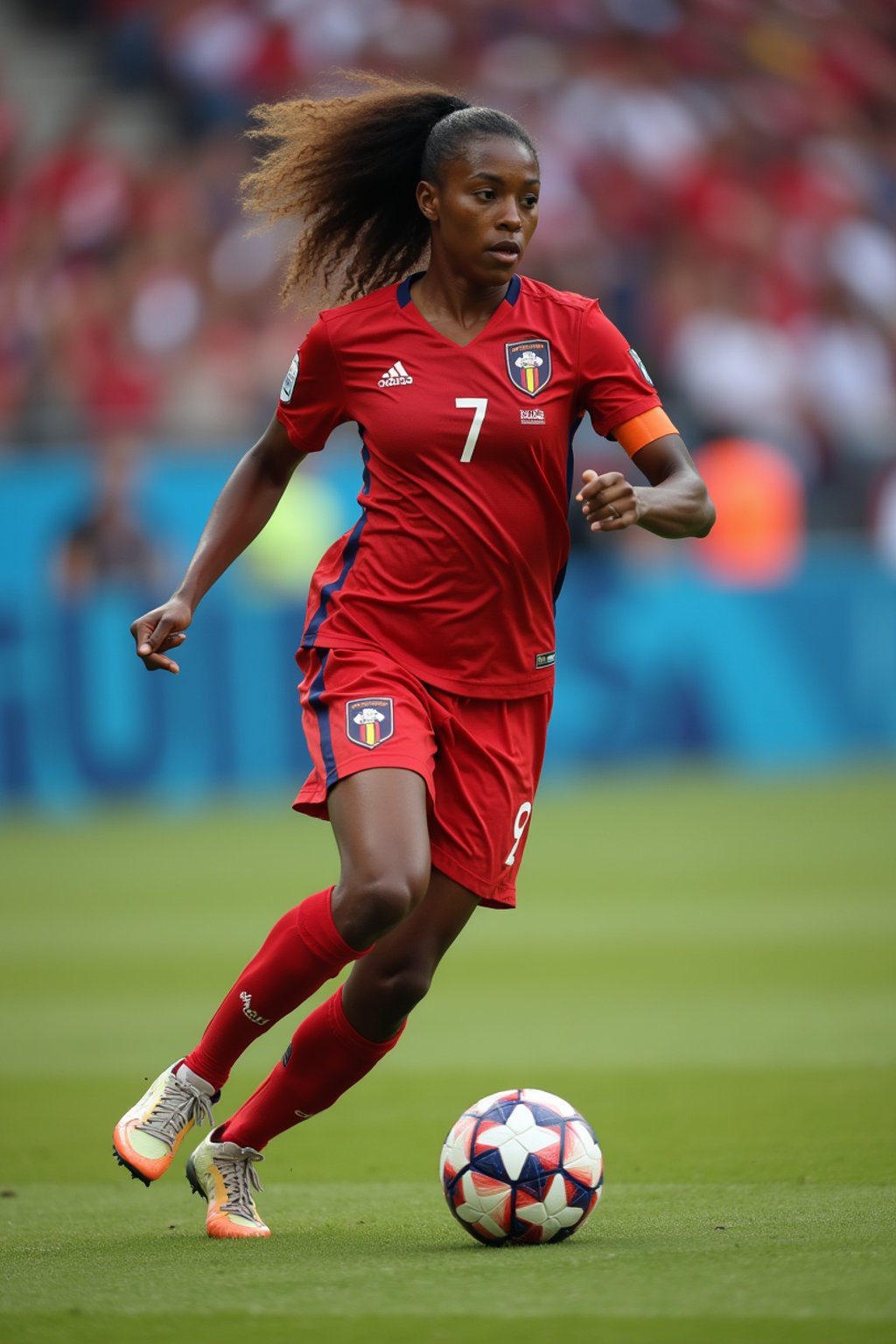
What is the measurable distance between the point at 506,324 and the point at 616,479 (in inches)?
30.6

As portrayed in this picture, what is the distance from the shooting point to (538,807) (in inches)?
581

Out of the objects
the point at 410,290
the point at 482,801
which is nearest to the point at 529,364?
the point at 410,290

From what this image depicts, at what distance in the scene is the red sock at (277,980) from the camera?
4.68 m

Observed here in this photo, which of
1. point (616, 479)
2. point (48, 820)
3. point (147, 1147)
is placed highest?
point (616, 479)

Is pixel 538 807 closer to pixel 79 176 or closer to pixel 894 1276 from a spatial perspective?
pixel 79 176

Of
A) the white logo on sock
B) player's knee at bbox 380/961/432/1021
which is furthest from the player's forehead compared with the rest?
the white logo on sock

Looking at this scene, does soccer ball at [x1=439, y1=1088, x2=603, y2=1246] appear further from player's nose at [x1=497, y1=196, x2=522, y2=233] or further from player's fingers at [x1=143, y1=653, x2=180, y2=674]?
player's nose at [x1=497, y1=196, x2=522, y2=233]

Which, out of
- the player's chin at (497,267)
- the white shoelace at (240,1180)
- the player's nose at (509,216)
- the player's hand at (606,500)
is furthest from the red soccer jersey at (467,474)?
the white shoelace at (240,1180)

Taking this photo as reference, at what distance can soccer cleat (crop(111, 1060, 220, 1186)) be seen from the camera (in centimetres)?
480

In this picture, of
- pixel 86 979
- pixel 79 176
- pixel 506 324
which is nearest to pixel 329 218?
pixel 506 324

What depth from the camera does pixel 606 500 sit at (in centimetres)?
436

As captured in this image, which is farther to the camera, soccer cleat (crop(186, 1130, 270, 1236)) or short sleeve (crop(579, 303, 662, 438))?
short sleeve (crop(579, 303, 662, 438))

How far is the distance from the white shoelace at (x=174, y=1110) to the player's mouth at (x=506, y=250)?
2165 millimetres

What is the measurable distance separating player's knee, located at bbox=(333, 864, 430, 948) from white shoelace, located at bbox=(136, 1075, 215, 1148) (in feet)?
2.32
